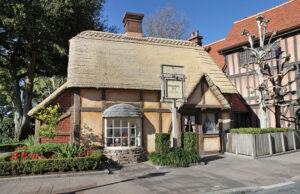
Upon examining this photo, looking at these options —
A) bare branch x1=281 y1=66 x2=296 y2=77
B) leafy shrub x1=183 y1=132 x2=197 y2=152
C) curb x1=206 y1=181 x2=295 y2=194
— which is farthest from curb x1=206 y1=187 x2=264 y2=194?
bare branch x1=281 y1=66 x2=296 y2=77

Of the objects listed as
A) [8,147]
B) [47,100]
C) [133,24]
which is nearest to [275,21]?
[133,24]

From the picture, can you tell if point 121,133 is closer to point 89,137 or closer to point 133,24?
point 89,137

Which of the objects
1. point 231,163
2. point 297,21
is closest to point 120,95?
point 231,163

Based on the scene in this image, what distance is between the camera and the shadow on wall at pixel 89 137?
35.4 feet

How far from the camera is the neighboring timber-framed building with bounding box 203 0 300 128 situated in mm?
14273

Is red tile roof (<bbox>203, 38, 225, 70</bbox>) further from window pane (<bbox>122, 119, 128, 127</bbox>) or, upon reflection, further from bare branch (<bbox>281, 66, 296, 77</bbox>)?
window pane (<bbox>122, 119, 128, 127</bbox>)

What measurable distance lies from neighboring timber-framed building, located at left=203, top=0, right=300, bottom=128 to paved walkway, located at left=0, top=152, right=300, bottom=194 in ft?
18.8

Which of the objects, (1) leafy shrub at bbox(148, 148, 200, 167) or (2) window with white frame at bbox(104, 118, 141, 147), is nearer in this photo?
(1) leafy shrub at bbox(148, 148, 200, 167)

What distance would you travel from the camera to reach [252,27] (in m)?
17.6

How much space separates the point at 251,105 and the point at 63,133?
12455 millimetres

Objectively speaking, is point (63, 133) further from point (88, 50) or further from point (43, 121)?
point (88, 50)

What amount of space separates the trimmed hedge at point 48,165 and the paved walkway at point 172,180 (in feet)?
1.84

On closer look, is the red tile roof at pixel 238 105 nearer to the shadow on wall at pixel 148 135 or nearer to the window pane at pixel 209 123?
the window pane at pixel 209 123

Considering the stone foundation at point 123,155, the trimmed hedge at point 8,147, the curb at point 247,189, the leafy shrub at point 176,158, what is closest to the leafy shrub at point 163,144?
the leafy shrub at point 176,158
